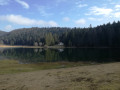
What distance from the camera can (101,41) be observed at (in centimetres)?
10088

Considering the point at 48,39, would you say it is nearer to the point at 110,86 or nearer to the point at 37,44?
the point at 37,44

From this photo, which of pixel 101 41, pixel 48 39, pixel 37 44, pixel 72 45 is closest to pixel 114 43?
pixel 101 41

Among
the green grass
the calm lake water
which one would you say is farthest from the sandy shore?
the calm lake water

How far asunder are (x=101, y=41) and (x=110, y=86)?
96775 mm

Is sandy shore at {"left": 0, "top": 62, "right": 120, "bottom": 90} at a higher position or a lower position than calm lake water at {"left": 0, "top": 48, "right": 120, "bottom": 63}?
higher

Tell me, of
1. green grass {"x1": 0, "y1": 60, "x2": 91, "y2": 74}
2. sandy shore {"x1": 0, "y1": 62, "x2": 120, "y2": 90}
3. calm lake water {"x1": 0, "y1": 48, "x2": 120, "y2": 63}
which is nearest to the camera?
sandy shore {"x1": 0, "y1": 62, "x2": 120, "y2": 90}

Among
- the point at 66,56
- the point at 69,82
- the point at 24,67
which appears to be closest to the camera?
the point at 69,82

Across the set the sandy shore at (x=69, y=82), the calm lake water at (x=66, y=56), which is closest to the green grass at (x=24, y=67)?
the sandy shore at (x=69, y=82)

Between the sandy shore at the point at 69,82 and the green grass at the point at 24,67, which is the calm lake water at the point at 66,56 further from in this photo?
the sandy shore at the point at 69,82

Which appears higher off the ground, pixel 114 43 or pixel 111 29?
pixel 111 29

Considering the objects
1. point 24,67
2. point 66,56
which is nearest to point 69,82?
point 24,67

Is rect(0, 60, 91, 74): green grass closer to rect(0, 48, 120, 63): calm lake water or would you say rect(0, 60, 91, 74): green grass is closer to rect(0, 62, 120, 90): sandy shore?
rect(0, 62, 120, 90): sandy shore

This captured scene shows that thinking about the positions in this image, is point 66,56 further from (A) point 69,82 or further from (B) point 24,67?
(A) point 69,82

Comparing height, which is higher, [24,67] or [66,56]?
[24,67]
